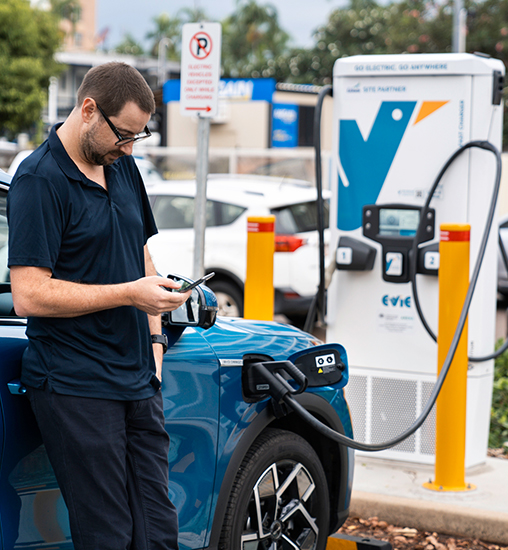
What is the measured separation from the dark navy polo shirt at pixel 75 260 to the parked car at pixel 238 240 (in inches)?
259

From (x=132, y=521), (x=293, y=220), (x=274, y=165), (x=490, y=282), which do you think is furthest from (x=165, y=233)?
(x=274, y=165)

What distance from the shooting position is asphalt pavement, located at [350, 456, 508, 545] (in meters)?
4.24

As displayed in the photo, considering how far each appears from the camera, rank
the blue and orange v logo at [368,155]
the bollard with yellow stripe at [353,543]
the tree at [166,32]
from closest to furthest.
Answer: the bollard with yellow stripe at [353,543], the blue and orange v logo at [368,155], the tree at [166,32]

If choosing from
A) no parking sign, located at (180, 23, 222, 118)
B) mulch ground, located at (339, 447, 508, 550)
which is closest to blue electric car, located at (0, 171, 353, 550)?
mulch ground, located at (339, 447, 508, 550)

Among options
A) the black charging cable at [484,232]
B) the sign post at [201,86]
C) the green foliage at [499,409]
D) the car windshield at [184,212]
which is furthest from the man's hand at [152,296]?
the car windshield at [184,212]

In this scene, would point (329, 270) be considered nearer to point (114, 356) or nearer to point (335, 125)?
point (335, 125)

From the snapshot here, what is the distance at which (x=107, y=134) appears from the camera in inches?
90.9

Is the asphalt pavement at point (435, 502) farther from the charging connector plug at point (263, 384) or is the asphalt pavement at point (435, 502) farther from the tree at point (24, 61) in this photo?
the tree at point (24, 61)

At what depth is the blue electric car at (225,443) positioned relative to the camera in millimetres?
2328

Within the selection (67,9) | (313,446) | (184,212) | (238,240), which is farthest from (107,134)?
(67,9)

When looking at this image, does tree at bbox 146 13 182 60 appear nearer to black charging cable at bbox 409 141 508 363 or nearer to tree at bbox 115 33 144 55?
tree at bbox 115 33 144 55

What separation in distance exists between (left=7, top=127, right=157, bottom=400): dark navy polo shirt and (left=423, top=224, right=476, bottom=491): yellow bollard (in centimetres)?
241

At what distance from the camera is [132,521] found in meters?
2.42

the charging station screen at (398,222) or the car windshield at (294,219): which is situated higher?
the charging station screen at (398,222)
